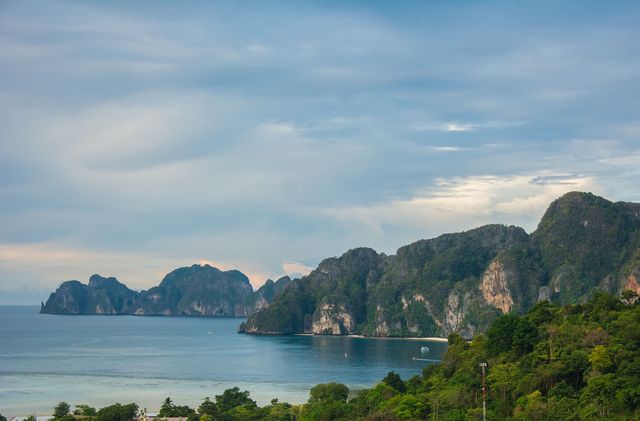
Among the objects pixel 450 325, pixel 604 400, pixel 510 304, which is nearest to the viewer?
pixel 604 400

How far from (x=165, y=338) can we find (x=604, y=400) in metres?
136

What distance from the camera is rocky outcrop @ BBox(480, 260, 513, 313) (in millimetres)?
171500

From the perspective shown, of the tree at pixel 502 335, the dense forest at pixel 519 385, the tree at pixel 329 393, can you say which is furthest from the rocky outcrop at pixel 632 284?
the tree at pixel 329 393

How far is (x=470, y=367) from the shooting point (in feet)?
202

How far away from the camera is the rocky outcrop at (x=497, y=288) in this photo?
172 metres

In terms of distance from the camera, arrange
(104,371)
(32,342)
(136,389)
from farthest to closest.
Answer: (32,342) → (104,371) → (136,389)

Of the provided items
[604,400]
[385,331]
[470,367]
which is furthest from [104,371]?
[385,331]

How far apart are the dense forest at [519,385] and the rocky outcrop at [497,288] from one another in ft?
338

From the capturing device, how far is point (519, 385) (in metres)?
53.4

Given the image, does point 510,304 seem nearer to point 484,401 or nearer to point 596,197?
point 596,197

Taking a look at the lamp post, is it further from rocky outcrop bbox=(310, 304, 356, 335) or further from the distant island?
rocky outcrop bbox=(310, 304, 356, 335)

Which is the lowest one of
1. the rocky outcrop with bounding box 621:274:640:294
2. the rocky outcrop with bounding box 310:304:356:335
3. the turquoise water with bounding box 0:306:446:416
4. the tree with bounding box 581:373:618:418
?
the turquoise water with bounding box 0:306:446:416

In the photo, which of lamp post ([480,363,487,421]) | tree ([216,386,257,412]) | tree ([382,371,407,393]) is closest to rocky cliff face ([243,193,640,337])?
tree ([382,371,407,393])

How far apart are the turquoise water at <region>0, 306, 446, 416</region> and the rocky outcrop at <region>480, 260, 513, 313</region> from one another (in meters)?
22.1
